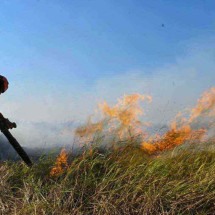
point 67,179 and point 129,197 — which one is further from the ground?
point 67,179

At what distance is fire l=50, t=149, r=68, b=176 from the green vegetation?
0.10 meters

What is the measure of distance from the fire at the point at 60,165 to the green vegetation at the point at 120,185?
10 cm

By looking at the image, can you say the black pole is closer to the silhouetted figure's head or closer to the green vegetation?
the green vegetation

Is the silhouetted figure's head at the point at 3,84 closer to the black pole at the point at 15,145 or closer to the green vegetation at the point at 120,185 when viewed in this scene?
the black pole at the point at 15,145

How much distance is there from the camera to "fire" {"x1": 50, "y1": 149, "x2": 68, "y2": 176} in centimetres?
688

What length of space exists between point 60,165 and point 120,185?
149 centimetres

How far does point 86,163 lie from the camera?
6590 millimetres

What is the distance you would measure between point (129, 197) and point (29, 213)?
134 cm

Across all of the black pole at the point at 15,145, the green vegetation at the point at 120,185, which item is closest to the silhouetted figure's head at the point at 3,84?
the black pole at the point at 15,145

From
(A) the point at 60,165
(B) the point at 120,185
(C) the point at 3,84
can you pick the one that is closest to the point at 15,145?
(A) the point at 60,165

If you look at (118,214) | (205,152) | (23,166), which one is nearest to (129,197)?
(118,214)

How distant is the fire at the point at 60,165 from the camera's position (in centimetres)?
688

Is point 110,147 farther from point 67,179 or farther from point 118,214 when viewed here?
point 118,214

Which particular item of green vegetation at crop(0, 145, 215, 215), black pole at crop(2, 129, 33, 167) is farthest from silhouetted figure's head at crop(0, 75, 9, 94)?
green vegetation at crop(0, 145, 215, 215)
